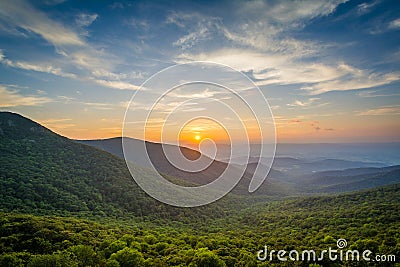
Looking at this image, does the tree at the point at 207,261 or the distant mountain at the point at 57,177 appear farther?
the distant mountain at the point at 57,177

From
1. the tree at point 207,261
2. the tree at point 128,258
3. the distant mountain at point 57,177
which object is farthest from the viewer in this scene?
the distant mountain at point 57,177

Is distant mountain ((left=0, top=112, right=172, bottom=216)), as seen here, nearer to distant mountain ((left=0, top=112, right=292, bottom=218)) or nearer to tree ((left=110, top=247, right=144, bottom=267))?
distant mountain ((left=0, top=112, right=292, bottom=218))

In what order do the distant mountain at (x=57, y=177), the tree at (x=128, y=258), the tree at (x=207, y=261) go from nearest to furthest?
the tree at (x=128, y=258)
the tree at (x=207, y=261)
the distant mountain at (x=57, y=177)

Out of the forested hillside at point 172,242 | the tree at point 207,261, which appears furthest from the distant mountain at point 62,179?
the tree at point 207,261

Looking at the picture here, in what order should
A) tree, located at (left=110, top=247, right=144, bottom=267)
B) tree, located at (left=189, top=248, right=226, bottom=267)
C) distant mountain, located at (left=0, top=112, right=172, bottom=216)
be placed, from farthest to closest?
distant mountain, located at (left=0, top=112, right=172, bottom=216) < tree, located at (left=189, top=248, right=226, bottom=267) < tree, located at (left=110, top=247, right=144, bottom=267)

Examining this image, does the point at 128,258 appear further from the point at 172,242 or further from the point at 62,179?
the point at 62,179

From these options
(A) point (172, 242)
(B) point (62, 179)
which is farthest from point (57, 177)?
(A) point (172, 242)

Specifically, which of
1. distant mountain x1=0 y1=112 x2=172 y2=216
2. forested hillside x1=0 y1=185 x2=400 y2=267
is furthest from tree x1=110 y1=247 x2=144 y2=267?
distant mountain x1=0 y1=112 x2=172 y2=216

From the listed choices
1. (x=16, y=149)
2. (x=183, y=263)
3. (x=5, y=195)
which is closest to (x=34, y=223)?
(x=183, y=263)

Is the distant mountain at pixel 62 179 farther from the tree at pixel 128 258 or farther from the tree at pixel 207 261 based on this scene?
the tree at pixel 207 261

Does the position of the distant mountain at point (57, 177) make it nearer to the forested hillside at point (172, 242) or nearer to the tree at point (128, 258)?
the forested hillside at point (172, 242)

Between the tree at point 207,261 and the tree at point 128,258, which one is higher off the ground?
the tree at point 128,258
